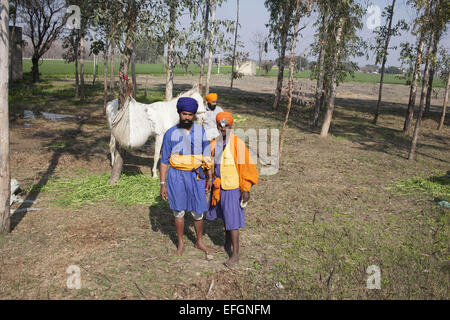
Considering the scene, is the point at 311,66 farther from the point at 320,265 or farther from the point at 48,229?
the point at 48,229

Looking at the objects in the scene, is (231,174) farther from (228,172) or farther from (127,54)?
(127,54)

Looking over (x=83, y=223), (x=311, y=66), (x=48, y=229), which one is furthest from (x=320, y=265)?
(x=311, y=66)

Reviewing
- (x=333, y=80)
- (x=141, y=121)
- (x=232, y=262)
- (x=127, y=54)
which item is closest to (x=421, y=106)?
(x=333, y=80)

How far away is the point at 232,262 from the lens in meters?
4.44

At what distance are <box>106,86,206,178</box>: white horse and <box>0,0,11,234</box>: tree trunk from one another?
2277 millimetres

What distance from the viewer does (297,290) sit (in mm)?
4047

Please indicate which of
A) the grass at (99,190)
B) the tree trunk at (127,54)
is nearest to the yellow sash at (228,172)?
the grass at (99,190)

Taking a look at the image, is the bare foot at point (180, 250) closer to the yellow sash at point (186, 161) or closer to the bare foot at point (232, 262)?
the bare foot at point (232, 262)

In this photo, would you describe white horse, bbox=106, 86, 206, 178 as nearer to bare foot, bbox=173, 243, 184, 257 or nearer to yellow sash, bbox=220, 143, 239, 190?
yellow sash, bbox=220, 143, 239, 190

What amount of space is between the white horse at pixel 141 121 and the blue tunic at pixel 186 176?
2.87 meters

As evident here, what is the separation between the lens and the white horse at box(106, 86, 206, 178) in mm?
7004

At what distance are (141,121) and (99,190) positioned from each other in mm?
1599

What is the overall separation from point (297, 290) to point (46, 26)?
92.9ft

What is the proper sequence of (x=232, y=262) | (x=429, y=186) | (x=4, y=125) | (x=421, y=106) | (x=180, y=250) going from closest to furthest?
(x=232, y=262) → (x=180, y=250) → (x=4, y=125) → (x=429, y=186) → (x=421, y=106)
